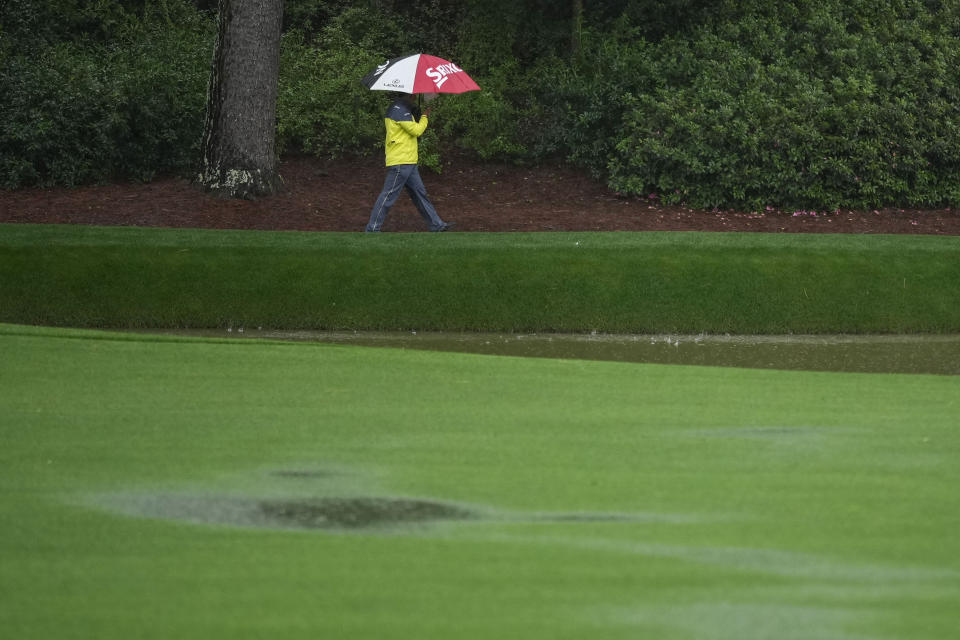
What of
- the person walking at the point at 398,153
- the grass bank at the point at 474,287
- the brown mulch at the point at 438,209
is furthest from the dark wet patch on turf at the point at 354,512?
the brown mulch at the point at 438,209

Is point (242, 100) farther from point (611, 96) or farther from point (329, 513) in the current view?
point (329, 513)

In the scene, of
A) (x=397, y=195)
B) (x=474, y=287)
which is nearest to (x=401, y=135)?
(x=397, y=195)

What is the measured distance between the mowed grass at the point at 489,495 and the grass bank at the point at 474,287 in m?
4.10

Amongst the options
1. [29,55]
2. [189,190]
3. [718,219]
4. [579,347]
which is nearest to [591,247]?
[579,347]

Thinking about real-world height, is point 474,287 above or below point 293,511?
below

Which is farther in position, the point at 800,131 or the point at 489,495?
the point at 800,131

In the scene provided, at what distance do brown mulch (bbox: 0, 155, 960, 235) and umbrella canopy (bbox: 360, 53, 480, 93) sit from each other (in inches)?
70.4

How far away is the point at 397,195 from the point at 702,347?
13.0ft

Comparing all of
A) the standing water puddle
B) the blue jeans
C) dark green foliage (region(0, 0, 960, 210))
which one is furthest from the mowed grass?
dark green foliage (region(0, 0, 960, 210))

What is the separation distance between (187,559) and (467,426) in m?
→ 1.71

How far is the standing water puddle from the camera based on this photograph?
30.7ft

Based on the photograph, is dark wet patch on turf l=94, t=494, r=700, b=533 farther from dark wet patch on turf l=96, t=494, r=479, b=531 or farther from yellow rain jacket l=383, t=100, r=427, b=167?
yellow rain jacket l=383, t=100, r=427, b=167

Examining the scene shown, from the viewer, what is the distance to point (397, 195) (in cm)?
1272

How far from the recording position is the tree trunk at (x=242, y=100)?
579 inches
